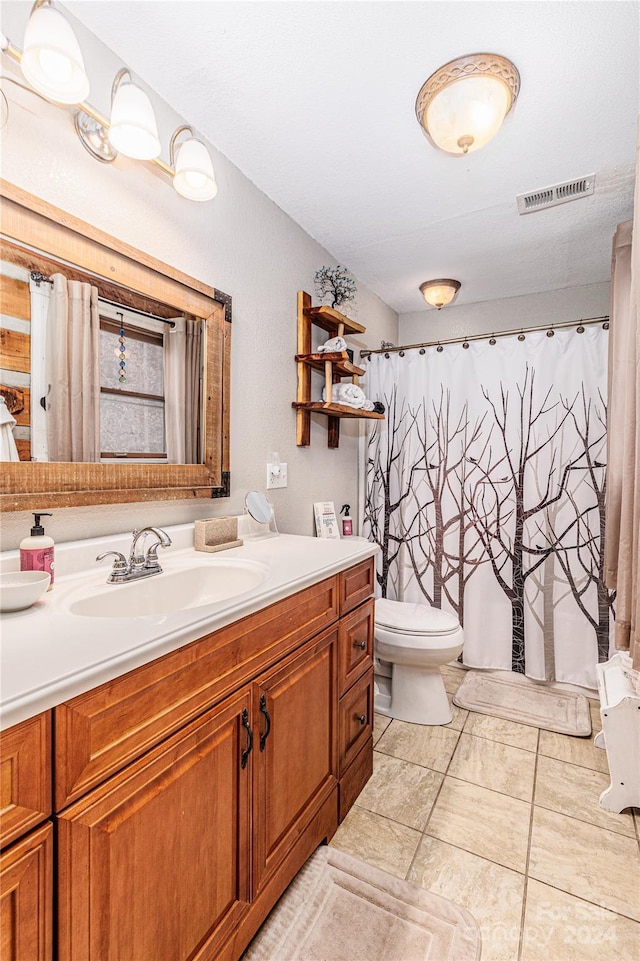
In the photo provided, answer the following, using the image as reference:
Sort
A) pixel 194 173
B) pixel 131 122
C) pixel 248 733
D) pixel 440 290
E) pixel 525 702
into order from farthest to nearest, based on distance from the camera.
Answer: pixel 440 290, pixel 525 702, pixel 194 173, pixel 131 122, pixel 248 733

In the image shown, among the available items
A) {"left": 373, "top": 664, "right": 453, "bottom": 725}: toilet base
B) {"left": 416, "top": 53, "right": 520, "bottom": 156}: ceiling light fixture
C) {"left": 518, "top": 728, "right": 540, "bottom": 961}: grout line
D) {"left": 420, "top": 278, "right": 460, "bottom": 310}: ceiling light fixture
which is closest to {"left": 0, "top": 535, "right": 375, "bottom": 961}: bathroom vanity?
{"left": 518, "top": 728, "right": 540, "bottom": 961}: grout line

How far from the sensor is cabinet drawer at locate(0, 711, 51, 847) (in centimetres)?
55

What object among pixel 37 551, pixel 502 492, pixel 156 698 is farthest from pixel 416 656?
pixel 37 551

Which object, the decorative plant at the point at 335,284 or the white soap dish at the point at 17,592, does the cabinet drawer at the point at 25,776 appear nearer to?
the white soap dish at the point at 17,592

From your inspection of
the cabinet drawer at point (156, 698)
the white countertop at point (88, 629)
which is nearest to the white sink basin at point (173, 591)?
the white countertop at point (88, 629)

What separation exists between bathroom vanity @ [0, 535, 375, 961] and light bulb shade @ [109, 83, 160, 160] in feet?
3.71

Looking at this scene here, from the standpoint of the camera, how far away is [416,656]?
1949 mm

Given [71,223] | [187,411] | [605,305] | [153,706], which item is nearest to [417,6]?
[71,223]

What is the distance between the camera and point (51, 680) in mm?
592

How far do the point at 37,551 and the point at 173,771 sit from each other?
21.9 inches

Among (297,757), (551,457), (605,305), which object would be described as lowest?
(297,757)

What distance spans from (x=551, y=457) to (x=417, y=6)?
1926 mm

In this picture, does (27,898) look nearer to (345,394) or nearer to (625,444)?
(625,444)

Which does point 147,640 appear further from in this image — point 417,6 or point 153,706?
point 417,6
